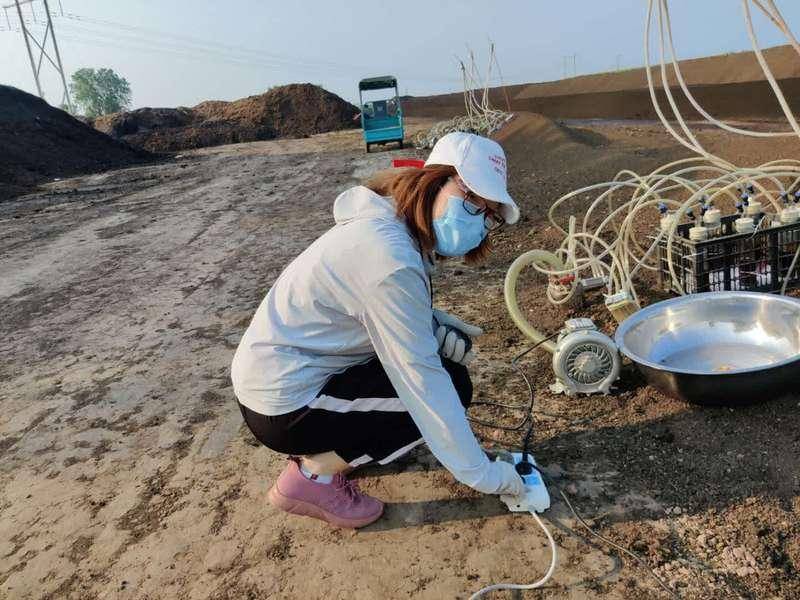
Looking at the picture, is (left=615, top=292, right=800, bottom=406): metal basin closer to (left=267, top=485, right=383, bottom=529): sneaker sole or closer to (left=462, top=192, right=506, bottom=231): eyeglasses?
(left=462, top=192, right=506, bottom=231): eyeglasses

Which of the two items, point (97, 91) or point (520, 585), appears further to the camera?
point (97, 91)

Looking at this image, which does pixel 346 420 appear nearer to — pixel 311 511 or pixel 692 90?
pixel 311 511

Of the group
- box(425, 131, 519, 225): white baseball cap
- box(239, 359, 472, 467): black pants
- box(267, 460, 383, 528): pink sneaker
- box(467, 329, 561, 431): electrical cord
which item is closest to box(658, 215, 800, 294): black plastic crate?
box(467, 329, 561, 431): electrical cord

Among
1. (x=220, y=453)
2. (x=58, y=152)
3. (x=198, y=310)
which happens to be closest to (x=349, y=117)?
(x=58, y=152)

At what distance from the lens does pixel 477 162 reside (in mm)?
1904

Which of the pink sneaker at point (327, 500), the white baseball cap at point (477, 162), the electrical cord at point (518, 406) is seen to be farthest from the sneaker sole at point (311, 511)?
the white baseball cap at point (477, 162)

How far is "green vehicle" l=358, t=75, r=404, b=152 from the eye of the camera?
636 inches

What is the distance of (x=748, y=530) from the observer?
2.01 meters

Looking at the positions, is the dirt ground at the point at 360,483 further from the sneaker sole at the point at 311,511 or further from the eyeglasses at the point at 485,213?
the eyeglasses at the point at 485,213

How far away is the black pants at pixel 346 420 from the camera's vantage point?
2104 mm

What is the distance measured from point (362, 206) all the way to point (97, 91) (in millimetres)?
57656

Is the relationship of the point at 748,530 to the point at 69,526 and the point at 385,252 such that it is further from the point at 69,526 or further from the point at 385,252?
the point at 69,526

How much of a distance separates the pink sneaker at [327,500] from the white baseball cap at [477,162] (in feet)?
3.72

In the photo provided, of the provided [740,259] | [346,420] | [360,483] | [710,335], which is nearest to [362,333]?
[346,420]
